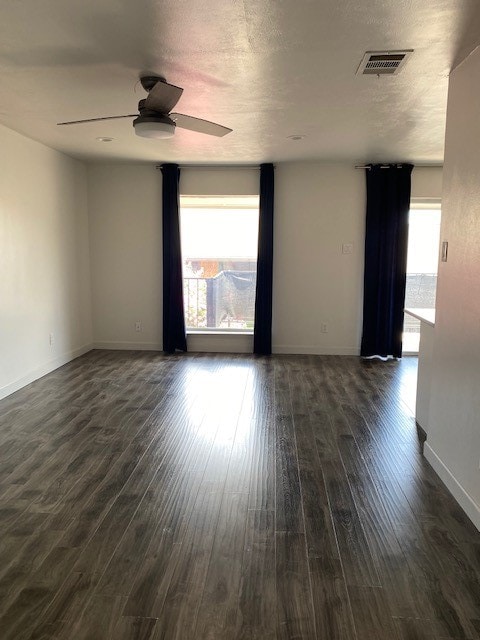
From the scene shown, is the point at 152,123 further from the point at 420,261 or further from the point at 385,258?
the point at 420,261

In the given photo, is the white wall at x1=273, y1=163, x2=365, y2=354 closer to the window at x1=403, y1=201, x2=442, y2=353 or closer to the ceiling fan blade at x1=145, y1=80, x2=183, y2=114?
the window at x1=403, y1=201, x2=442, y2=353

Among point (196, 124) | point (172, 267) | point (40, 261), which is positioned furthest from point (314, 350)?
point (196, 124)

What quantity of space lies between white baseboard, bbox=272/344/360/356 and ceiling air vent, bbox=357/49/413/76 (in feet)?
12.8

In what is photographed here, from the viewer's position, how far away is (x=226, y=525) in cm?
231

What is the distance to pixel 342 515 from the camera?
95.0 inches

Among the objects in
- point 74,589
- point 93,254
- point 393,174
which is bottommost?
point 74,589

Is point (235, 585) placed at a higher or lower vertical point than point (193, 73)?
lower

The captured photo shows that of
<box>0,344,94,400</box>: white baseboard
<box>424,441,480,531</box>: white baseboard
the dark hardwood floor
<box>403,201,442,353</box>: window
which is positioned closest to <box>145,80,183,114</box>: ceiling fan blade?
the dark hardwood floor

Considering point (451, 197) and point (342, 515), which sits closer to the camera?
point (342, 515)

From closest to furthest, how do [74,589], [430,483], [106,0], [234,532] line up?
[74,589] < [106,0] < [234,532] < [430,483]

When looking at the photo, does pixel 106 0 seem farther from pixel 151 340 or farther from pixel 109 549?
pixel 151 340

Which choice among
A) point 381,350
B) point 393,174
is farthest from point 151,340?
point 393,174

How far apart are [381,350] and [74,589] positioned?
493 centimetres

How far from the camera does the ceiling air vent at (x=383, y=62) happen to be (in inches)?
101
